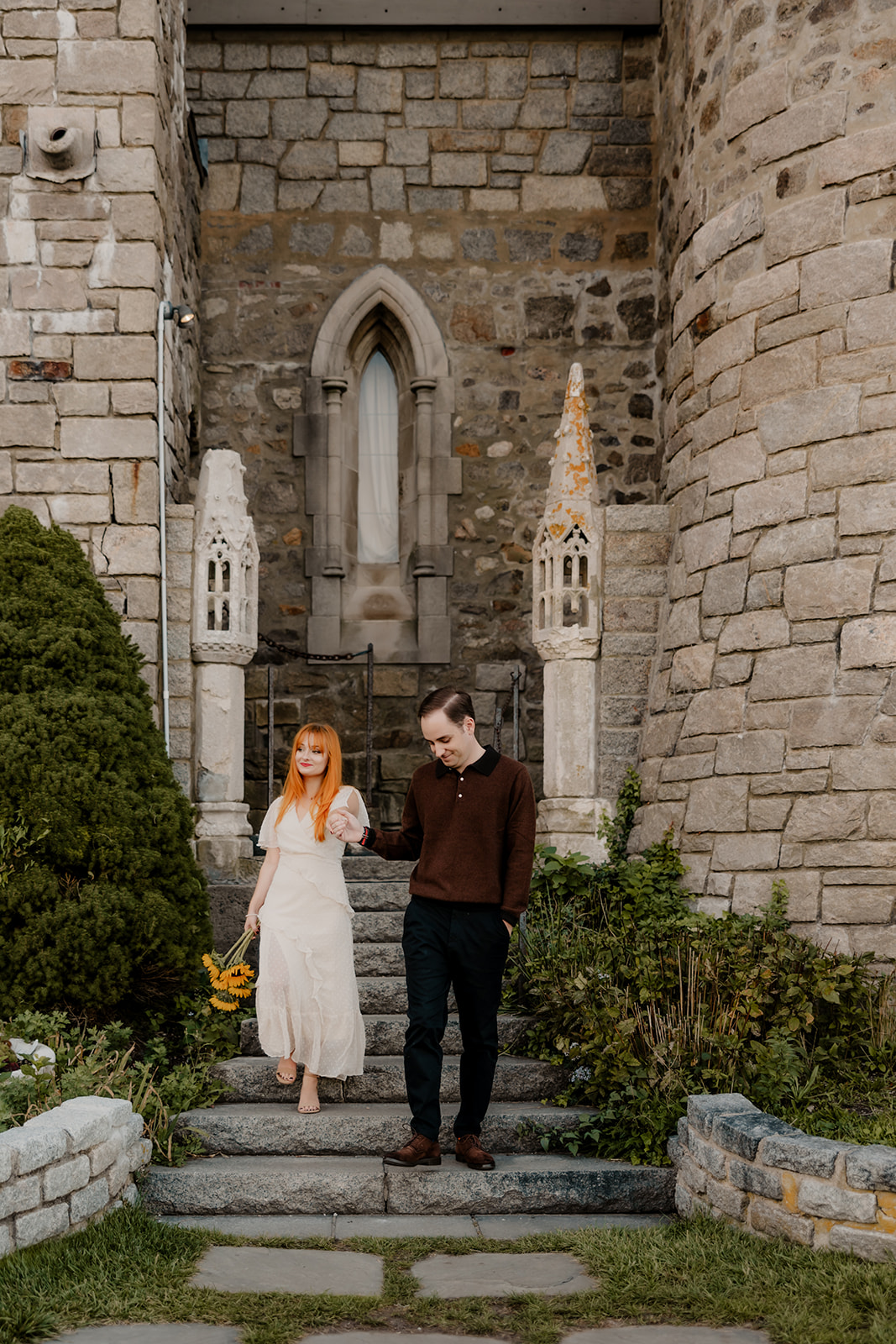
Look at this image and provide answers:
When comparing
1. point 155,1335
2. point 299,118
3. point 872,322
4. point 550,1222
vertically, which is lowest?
point 550,1222

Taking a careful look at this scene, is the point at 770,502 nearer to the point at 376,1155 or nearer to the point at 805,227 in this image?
the point at 805,227

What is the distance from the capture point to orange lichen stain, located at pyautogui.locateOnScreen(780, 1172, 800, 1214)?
3593 mm

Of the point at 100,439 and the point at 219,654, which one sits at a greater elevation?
the point at 100,439

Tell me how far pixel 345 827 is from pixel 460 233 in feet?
20.7

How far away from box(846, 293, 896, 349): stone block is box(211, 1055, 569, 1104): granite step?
348cm

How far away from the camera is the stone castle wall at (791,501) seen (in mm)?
5461

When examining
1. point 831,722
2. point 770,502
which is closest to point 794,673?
point 831,722

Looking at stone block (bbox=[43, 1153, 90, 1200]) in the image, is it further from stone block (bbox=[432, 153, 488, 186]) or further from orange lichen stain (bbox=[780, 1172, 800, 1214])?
stone block (bbox=[432, 153, 488, 186])

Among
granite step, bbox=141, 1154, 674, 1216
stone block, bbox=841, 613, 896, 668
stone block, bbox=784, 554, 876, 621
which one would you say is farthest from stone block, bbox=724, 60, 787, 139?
granite step, bbox=141, 1154, 674, 1216

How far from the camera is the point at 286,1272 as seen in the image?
11.4 ft

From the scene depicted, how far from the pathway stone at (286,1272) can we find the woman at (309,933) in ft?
3.36

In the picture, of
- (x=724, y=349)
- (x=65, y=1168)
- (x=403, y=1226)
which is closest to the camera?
(x=65, y=1168)

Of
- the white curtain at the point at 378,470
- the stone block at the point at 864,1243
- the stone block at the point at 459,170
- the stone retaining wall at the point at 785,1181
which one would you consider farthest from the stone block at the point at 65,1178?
the stone block at the point at 459,170

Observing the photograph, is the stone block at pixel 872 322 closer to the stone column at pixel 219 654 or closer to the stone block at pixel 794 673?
the stone block at pixel 794 673
